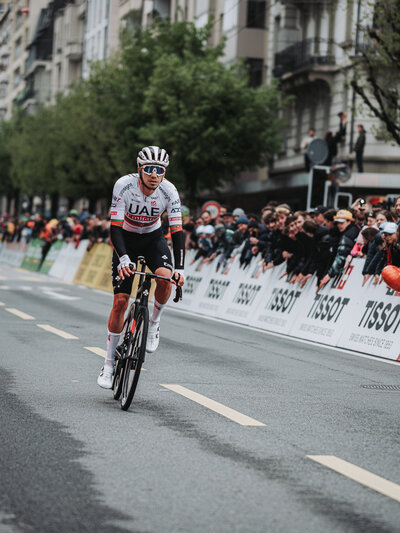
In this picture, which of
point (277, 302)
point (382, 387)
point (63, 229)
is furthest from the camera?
point (63, 229)

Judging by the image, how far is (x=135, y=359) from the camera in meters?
Answer: 9.09

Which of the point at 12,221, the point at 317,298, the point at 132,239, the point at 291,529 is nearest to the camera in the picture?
the point at 291,529

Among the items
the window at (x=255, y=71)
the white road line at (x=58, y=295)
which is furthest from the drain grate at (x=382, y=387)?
the window at (x=255, y=71)

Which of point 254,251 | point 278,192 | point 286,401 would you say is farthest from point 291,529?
point 278,192

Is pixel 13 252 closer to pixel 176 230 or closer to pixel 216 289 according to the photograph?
pixel 216 289

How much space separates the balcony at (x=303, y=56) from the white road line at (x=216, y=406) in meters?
33.8

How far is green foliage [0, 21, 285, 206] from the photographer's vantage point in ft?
151

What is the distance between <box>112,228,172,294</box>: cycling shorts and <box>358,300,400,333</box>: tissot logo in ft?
19.9

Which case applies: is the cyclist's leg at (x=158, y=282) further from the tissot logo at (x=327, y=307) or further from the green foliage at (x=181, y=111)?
the green foliage at (x=181, y=111)

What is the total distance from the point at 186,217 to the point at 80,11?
69946mm

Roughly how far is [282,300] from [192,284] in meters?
6.04

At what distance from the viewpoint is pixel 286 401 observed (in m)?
10.0

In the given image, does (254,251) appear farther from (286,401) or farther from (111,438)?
(111,438)

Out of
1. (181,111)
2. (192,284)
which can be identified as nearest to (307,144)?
(192,284)
